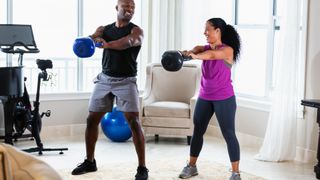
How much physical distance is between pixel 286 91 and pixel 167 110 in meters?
1.41

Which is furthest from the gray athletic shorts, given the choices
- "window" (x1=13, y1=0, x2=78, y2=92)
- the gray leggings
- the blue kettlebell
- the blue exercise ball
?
"window" (x1=13, y1=0, x2=78, y2=92)

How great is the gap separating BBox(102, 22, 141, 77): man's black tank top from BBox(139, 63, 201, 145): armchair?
5.52 ft

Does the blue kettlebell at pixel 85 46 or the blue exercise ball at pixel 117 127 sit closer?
the blue kettlebell at pixel 85 46

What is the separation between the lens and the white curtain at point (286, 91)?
4984 mm

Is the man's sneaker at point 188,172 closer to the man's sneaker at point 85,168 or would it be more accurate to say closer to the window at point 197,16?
the man's sneaker at point 85,168

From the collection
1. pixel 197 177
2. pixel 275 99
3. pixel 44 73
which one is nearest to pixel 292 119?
pixel 275 99

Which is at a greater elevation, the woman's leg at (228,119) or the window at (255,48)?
the window at (255,48)

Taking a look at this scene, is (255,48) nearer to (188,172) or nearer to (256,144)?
(256,144)

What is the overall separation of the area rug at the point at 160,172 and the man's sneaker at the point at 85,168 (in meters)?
0.04

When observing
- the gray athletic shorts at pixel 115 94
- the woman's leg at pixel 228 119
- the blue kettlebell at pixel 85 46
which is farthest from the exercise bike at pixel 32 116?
the woman's leg at pixel 228 119

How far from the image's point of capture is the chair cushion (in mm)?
5762

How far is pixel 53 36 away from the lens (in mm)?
6273

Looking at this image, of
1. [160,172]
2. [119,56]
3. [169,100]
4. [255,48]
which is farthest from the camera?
[169,100]

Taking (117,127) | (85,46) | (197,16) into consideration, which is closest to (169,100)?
(117,127)
